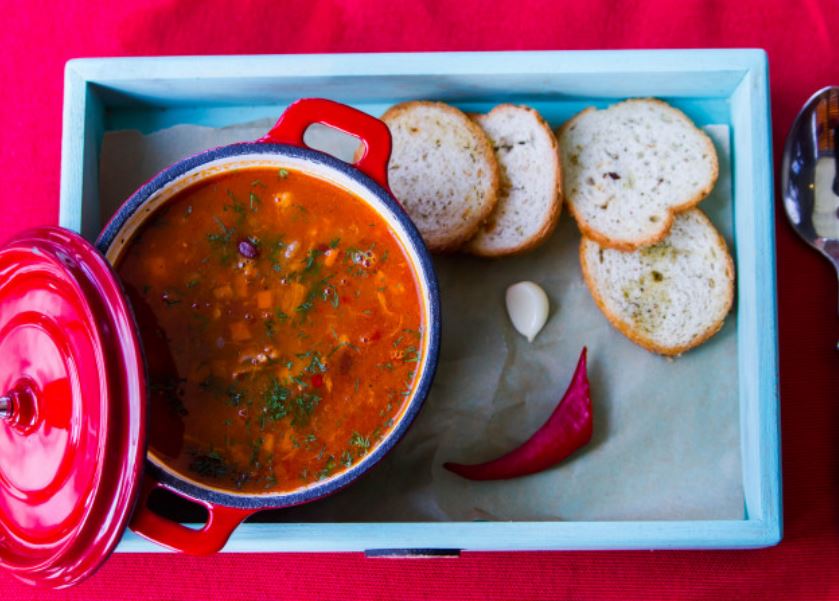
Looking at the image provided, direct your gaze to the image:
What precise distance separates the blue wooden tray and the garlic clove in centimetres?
47

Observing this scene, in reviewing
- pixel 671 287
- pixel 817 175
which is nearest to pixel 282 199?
pixel 671 287

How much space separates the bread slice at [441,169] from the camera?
81.7 inches

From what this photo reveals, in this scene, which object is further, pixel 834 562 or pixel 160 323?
pixel 834 562

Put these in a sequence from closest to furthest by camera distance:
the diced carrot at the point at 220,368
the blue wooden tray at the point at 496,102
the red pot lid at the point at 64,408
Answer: the red pot lid at the point at 64,408 < the diced carrot at the point at 220,368 < the blue wooden tray at the point at 496,102

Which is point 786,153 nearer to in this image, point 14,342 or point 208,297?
point 208,297

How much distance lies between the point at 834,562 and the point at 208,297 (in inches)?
66.2

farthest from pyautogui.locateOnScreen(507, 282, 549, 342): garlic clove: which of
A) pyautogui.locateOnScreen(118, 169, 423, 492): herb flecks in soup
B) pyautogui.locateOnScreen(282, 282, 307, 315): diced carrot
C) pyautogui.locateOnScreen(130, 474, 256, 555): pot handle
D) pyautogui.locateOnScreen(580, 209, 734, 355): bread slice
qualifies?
pyautogui.locateOnScreen(130, 474, 256, 555): pot handle

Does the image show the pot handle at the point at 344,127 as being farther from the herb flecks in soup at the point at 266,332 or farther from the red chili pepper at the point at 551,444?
the red chili pepper at the point at 551,444

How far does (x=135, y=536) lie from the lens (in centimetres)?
189

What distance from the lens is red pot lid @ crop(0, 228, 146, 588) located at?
58.6 inches

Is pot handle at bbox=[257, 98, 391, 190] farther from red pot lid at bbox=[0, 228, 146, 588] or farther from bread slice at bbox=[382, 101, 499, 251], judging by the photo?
red pot lid at bbox=[0, 228, 146, 588]

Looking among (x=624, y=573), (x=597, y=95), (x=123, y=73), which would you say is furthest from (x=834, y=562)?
(x=123, y=73)

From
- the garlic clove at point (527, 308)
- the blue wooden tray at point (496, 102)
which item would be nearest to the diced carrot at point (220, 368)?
the blue wooden tray at point (496, 102)

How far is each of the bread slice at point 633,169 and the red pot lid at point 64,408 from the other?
1.16 meters
